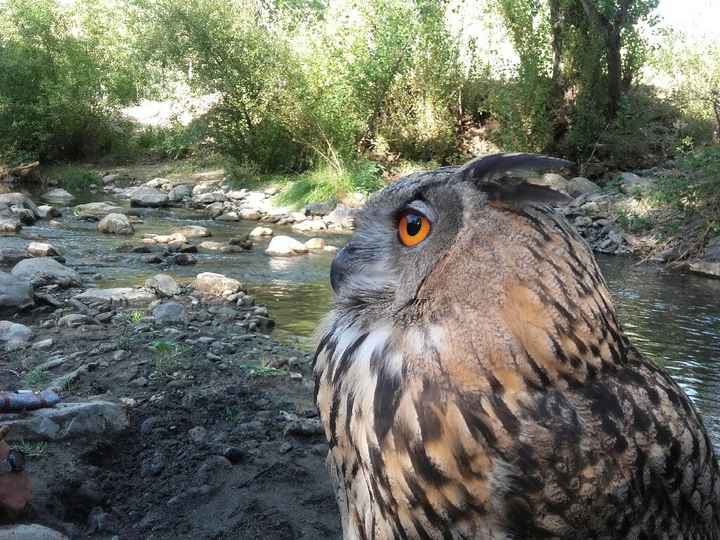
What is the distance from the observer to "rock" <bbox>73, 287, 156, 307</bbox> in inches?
252

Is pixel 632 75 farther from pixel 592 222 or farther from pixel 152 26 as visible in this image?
pixel 152 26

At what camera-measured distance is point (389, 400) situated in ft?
5.56

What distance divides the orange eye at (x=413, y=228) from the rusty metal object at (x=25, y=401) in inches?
101

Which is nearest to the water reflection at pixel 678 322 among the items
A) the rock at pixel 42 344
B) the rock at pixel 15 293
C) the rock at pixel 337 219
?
the rock at pixel 42 344

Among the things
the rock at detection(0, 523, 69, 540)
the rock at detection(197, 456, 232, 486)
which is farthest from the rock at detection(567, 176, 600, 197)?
the rock at detection(0, 523, 69, 540)

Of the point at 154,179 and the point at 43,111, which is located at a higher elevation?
the point at 43,111

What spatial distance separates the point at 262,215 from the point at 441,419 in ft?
44.7

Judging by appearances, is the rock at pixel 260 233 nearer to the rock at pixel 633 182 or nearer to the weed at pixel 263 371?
the rock at pixel 633 182

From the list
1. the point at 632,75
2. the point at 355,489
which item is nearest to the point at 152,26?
the point at 632,75

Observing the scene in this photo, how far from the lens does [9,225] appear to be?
11.1 m

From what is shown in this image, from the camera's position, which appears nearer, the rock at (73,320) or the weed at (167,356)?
the weed at (167,356)

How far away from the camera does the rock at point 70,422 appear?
10.6 feet

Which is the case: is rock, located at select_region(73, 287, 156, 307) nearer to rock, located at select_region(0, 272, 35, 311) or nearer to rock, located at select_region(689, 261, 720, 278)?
rock, located at select_region(0, 272, 35, 311)

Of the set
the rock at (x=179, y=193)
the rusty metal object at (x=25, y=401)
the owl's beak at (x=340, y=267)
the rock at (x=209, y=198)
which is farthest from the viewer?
the rock at (x=179, y=193)
